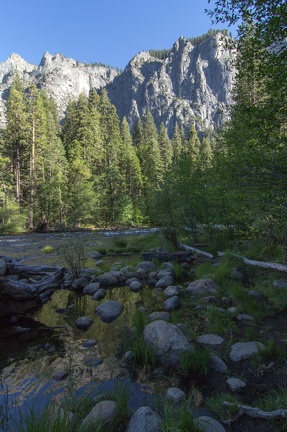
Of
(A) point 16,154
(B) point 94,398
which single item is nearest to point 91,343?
(B) point 94,398

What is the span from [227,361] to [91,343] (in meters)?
2.25

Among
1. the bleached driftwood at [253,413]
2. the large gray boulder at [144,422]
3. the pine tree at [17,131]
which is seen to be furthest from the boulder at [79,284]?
the pine tree at [17,131]

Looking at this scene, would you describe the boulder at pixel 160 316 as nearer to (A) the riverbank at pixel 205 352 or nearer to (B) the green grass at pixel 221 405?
(A) the riverbank at pixel 205 352

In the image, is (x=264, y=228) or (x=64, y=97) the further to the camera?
(x=64, y=97)

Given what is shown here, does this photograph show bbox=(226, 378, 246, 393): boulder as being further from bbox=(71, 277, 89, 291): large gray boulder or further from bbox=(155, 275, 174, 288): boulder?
bbox=(71, 277, 89, 291): large gray boulder

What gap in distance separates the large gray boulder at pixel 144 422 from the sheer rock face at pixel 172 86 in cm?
13496

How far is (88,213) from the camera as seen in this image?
2672cm

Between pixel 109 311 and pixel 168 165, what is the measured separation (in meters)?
11.3

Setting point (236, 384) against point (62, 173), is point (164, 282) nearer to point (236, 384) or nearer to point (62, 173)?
point (236, 384)

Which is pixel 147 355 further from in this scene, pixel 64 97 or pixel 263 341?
pixel 64 97

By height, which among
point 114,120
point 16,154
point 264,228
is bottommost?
point 264,228

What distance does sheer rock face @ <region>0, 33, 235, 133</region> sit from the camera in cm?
13738

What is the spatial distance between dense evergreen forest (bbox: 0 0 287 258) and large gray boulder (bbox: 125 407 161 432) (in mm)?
2579

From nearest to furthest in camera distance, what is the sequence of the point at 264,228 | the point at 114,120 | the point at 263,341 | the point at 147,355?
the point at 147,355 → the point at 263,341 → the point at 264,228 → the point at 114,120
